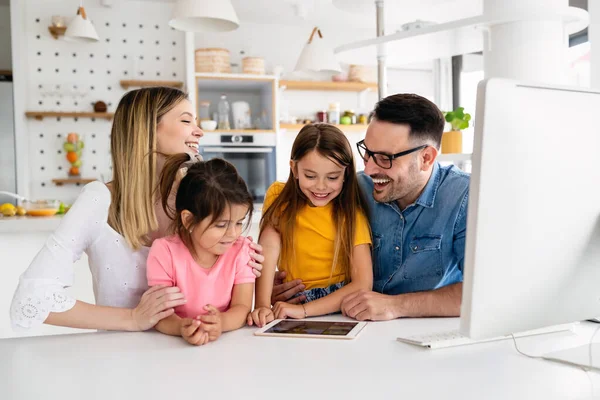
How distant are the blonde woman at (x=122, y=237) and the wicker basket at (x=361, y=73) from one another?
469 centimetres

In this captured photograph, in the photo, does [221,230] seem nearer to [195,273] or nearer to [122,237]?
[195,273]

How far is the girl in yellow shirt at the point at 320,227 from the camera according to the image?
1.55m

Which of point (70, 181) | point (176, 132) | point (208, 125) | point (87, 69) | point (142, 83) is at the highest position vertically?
point (87, 69)

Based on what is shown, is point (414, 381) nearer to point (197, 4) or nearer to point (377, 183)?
point (377, 183)

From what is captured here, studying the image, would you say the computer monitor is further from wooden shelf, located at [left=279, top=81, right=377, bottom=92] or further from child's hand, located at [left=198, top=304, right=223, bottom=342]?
wooden shelf, located at [left=279, top=81, right=377, bottom=92]

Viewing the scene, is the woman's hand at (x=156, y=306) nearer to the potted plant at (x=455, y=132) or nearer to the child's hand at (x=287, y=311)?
the child's hand at (x=287, y=311)

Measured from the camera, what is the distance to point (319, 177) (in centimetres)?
157

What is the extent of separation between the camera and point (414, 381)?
0.93 m

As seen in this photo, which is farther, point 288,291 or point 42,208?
point 42,208

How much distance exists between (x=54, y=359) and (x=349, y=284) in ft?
2.40

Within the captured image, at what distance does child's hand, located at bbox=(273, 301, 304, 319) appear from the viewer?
1.42 meters

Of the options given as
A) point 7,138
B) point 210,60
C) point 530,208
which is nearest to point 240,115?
point 210,60

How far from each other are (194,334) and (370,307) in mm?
427

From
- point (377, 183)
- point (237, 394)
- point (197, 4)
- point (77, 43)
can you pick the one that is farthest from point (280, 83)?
point (237, 394)
